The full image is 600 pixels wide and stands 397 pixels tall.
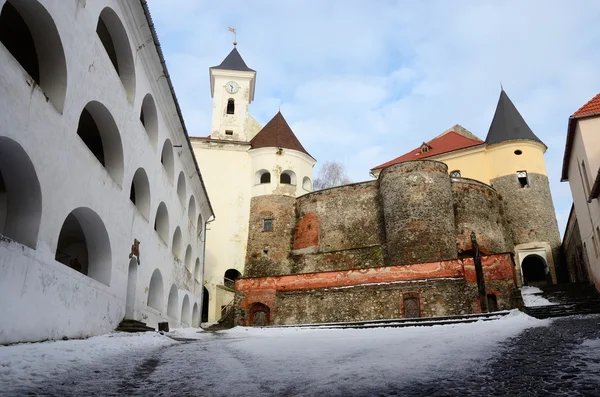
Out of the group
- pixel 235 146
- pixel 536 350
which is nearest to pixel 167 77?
pixel 536 350

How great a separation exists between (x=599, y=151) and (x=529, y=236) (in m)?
10.7

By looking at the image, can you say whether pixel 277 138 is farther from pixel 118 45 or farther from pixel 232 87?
pixel 118 45

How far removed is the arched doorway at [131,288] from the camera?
10289 mm

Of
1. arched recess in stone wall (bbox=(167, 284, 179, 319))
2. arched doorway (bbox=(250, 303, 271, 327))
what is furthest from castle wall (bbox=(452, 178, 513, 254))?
arched recess in stone wall (bbox=(167, 284, 179, 319))

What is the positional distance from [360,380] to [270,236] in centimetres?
2079

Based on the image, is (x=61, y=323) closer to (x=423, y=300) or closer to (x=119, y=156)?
(x=119, y=156)

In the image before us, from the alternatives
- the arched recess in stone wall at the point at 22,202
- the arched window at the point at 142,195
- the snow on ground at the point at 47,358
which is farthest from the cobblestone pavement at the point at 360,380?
the arched window at the point at 142,195

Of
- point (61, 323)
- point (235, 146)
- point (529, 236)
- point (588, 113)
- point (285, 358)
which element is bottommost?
point (285, 358)

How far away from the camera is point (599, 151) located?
13844 millimetres

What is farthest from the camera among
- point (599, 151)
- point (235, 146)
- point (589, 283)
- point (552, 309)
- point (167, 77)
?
point (235, 146)

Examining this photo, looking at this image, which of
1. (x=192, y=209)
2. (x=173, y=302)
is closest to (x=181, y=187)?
(x=192, y=209)

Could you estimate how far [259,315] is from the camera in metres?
17.7

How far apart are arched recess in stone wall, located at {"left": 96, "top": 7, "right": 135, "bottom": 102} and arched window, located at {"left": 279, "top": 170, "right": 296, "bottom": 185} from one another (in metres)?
15.6

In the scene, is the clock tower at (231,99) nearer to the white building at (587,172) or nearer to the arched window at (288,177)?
the arched window at (288,177)
